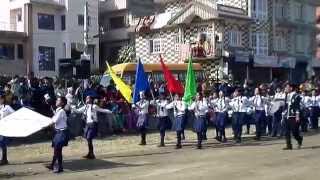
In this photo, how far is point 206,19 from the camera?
42.6m

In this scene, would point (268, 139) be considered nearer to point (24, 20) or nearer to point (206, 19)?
point (206, 19)

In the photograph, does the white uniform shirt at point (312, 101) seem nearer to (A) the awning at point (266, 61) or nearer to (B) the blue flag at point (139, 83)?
(B) the blue flag at point (139, 83)

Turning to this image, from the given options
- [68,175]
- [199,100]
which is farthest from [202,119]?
[68,175]

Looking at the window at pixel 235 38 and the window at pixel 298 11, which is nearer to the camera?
the window at pixel 235 38

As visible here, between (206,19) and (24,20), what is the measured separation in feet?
47.1

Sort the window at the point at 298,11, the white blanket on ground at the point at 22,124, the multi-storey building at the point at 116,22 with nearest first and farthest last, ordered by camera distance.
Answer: the white blanket on ground at the point at 22,124
the multi-storey building at the point at 116,22
the window at the point at 298,11

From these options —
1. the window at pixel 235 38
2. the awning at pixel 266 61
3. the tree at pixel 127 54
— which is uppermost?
the window at pixel 235 38

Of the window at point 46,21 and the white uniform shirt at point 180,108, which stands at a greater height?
the window at point 46,21

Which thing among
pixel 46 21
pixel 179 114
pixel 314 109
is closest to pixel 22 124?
pixel 179 114

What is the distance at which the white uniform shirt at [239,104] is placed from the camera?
22031 millimetres

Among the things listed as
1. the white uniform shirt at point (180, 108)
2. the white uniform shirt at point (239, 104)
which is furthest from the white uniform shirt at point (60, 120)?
the white uniform shirt at point (239, 104)

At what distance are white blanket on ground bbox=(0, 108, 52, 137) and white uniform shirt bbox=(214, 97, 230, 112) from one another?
824cm

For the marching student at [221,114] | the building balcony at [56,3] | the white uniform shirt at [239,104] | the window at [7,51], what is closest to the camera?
the marching student at [221,114]

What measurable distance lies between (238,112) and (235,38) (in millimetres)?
22578
